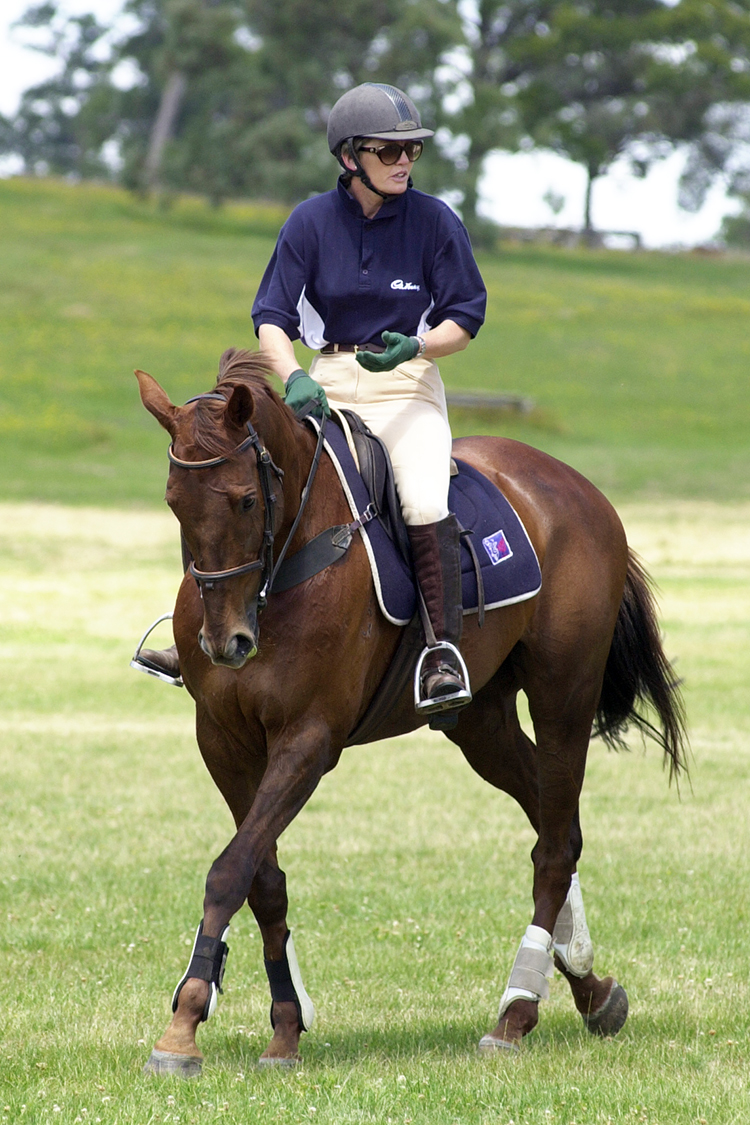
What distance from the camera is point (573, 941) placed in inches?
225

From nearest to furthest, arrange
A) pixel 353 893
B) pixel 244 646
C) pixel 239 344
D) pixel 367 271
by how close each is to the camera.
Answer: pixel 244 646
pixel 367 271
pixel 353 893
pixel 239 344

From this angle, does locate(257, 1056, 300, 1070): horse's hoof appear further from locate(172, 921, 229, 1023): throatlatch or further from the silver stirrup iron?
the silver stirrup iron

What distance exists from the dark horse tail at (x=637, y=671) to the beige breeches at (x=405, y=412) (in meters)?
1.52

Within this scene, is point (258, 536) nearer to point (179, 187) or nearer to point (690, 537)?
point (690, 537)

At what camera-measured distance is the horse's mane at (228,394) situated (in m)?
4.43

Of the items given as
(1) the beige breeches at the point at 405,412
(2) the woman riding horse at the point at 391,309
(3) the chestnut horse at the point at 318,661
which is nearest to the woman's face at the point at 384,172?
(2) the woman riding horse at the point at 391,309

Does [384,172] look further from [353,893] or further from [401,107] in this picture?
[353,893]

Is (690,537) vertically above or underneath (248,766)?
underneath

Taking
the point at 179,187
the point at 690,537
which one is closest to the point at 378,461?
the point at 690,537

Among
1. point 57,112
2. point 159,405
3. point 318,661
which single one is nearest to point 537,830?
point 318,661

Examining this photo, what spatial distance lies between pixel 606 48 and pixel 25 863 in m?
72.0

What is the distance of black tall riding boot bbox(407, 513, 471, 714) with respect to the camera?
5.09 m

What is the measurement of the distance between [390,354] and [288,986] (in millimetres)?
2301

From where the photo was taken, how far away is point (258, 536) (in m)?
4.55
